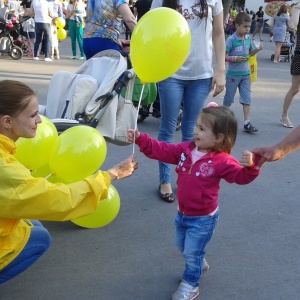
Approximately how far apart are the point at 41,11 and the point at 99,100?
28.4 feet

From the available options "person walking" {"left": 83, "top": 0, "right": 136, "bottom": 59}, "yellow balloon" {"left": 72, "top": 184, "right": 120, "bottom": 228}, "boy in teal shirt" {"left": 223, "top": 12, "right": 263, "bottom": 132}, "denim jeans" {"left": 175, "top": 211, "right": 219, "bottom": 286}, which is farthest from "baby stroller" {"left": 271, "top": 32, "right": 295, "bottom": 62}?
"denim jeans" {"left": 175, "top": 211, "right": 219, "bottom": 286}

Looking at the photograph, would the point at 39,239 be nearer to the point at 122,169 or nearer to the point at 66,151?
the point at 66,151

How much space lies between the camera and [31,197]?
2006mm

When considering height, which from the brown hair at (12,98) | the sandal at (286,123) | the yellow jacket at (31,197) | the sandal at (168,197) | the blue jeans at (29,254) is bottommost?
the sandal at (286,123)

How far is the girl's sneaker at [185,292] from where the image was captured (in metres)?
2.62

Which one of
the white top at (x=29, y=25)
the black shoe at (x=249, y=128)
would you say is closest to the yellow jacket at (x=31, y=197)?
the black shoe at (x=249, y=128)

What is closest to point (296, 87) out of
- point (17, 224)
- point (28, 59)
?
A: point (17, 224)

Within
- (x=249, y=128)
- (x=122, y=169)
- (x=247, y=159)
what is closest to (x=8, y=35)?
(x=249, y=128)

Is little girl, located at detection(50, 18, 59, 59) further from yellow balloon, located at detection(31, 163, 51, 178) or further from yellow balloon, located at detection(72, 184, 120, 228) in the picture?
yellow balloon, located at detection(72, 184, 120, 228)

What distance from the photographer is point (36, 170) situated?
323 centimetres

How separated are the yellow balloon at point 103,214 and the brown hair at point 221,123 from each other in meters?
0.97

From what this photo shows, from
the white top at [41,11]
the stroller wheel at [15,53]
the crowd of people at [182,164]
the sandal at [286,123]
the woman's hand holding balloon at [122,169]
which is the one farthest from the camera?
the stroller wheel at [15,53]

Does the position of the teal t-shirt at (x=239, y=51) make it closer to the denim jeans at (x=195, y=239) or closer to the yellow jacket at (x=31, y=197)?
the denim jeans at (x=195, y=239)

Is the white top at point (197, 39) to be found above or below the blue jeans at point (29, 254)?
above
